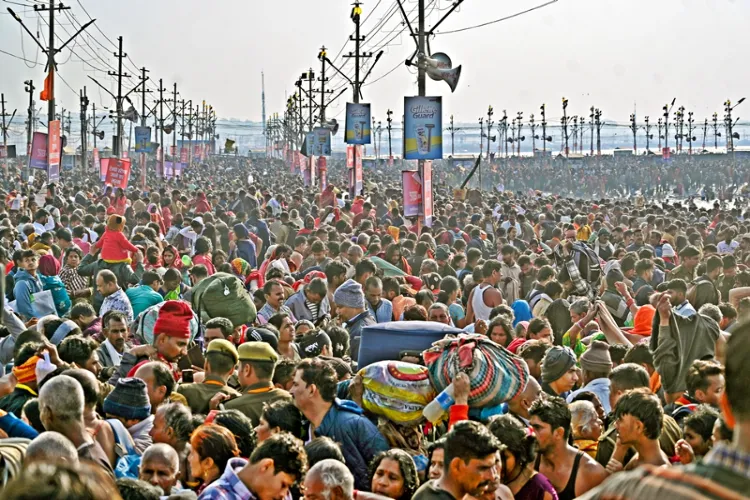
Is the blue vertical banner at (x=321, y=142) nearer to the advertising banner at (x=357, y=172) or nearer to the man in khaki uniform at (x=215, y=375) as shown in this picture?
the advertising banner at (x=357, y=172)

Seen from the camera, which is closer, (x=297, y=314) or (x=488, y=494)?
(x=488, y=494)

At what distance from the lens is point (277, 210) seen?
2589 centimetres

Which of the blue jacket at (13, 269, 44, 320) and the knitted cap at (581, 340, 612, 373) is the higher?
the blue jacket at (13, 269, 44, 320)

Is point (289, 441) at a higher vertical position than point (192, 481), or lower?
higher

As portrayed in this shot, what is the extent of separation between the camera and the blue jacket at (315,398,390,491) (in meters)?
5.98

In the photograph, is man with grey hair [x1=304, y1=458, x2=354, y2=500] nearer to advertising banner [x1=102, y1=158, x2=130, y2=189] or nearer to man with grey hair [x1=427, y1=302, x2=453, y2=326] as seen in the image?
man with grey hair [x1=427, y1=302, x2=453, y2=326]

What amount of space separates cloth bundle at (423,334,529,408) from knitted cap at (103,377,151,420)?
1.62 m

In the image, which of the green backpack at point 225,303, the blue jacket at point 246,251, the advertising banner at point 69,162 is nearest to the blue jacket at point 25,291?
the green backpack at point 225,303

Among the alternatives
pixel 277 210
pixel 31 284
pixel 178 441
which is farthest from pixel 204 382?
pixel 277 210

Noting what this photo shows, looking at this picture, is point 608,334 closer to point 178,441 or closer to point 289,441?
point 178,441

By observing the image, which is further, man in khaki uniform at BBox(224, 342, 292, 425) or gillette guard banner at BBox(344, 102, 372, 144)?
gillette guard banner at BBox(344, 102, 372, 144)

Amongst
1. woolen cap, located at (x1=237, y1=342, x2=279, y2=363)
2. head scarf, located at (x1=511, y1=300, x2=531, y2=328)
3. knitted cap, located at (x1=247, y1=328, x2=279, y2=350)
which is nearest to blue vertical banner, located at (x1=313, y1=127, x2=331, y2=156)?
head scarf, located at (x1=511, y1=300, x2=531, y2=328)

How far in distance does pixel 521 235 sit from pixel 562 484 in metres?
14.7

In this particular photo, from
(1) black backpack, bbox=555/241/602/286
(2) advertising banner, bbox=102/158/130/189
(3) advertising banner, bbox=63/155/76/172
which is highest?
(3) advertising banner, bbox=63/155/76/172
